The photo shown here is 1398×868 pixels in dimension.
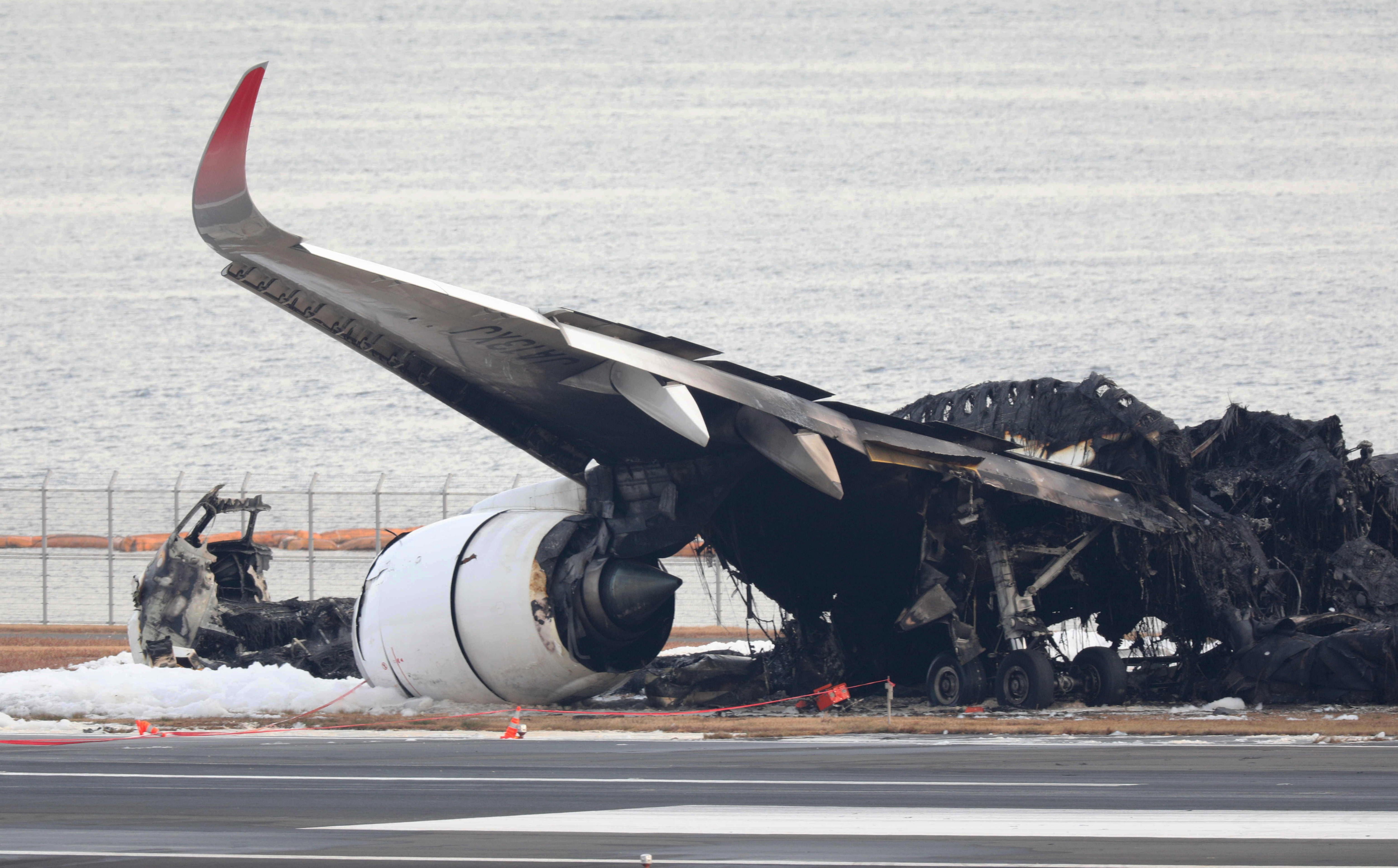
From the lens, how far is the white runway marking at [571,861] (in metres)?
8.88

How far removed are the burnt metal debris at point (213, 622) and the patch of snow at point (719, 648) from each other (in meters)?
5.25

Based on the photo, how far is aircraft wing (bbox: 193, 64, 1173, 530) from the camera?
15.4 meters

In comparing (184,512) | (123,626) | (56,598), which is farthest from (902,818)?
(56,598)

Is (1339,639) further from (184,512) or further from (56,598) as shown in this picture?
(56,598)

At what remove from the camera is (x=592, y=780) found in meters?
13.5

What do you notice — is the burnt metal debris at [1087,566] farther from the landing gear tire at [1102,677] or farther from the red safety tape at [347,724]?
the red safety tape at [347,724]

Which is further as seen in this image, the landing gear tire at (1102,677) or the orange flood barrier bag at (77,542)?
the orange flood barrier bag at (77,542)

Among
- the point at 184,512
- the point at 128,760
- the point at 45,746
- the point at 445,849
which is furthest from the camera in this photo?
the point at 184,512

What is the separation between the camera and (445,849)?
970 cm

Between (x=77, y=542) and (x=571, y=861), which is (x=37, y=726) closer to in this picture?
(x=571, y=861)

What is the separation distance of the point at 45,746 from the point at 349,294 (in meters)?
6.38

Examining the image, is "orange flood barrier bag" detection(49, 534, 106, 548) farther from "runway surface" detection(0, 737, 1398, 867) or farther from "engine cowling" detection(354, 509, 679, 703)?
"runway surface" detection(0, 737, 1398, 867)

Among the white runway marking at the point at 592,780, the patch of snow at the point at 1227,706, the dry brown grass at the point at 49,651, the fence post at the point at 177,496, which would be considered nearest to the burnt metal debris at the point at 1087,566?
the patch of snow at the point at 1227,706

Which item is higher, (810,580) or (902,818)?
(810,580)
